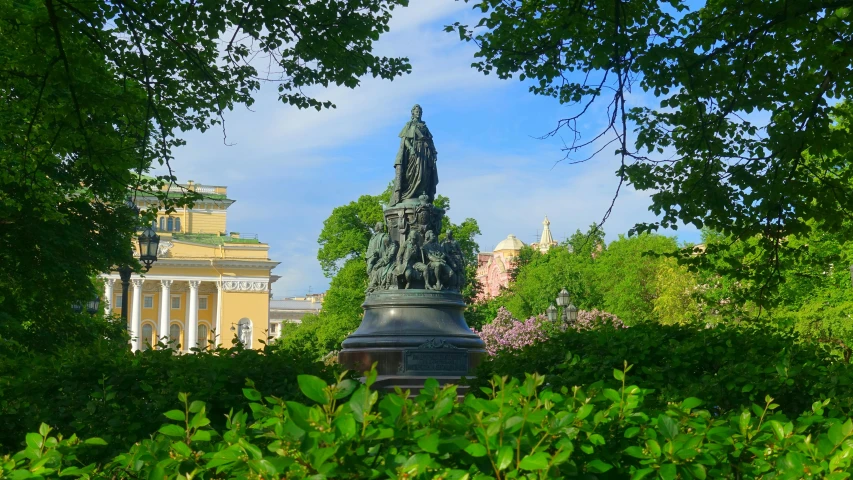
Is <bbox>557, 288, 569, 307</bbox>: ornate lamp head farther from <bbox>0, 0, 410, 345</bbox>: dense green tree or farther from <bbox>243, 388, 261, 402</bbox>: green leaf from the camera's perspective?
<bbox>243, 388, 261, 402</bbox>: green leaf

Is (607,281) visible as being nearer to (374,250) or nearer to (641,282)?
(641,282)

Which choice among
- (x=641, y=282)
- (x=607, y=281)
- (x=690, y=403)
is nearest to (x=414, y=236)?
(x=690, y=403)

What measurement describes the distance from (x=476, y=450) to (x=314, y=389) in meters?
0.46

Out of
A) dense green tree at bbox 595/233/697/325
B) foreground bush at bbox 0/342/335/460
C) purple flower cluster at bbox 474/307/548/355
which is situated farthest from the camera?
dense green tree at bbox 595/233/697/325

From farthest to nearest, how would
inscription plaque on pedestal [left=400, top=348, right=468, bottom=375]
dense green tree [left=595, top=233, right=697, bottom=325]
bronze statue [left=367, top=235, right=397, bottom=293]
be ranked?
dense green tree [left=595, top=233, right=697, bottom=325] < bronze statue [left=367, top=235, right=397, bottom=293] < inscription plaque on pedestal [left=400, top=348, right=468, bottom=375]

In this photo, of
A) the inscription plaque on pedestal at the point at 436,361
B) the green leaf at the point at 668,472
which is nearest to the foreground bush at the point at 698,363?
the green leaf at the point at 668,472

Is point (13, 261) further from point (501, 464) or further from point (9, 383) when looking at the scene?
point (501, 464)

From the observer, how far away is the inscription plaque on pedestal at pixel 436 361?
19.4m

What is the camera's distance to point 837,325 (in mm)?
29766

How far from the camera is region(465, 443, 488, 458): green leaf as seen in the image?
8.89 feet

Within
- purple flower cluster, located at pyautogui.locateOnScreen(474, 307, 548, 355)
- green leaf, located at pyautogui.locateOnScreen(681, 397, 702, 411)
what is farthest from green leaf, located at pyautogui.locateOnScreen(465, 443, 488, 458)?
purple flower cluster, located at pyautogui.locateOnScreen(474, 307, 548, 355)

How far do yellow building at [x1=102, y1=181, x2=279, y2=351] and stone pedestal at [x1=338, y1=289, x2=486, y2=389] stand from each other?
214ft

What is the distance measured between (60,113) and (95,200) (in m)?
9.85

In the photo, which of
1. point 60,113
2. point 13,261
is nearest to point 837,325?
point 13,261
